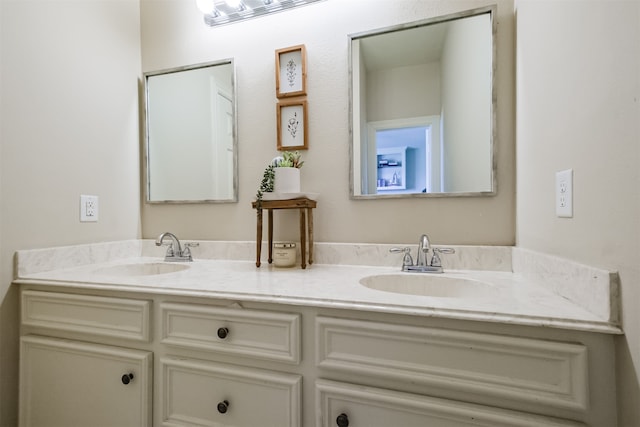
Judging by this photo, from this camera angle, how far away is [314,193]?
138 cm

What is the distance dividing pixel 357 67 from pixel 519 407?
4.25ft

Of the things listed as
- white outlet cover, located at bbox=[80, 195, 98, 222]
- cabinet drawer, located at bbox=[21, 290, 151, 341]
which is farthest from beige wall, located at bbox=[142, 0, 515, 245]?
cabinet drawer, located at bbox=[21, 290, 151, 341]

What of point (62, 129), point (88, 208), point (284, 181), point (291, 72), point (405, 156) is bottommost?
point (88, 208)

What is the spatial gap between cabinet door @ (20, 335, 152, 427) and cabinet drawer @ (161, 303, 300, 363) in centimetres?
16

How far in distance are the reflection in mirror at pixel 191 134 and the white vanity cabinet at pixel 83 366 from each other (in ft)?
2.21

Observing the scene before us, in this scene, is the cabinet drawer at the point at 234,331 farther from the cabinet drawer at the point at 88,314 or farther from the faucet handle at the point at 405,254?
the faucet handle at the point at 405,254

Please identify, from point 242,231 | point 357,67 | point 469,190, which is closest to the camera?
point 469,190

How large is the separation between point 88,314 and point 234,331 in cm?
57

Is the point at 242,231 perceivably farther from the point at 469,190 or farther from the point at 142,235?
the point at 469,190

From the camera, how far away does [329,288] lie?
930mm

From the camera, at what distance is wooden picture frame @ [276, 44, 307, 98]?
1.39 m

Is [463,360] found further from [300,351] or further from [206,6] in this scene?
[206,6]

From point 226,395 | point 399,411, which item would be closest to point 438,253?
point 399,411

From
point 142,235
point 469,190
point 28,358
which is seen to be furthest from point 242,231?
point 469,190
